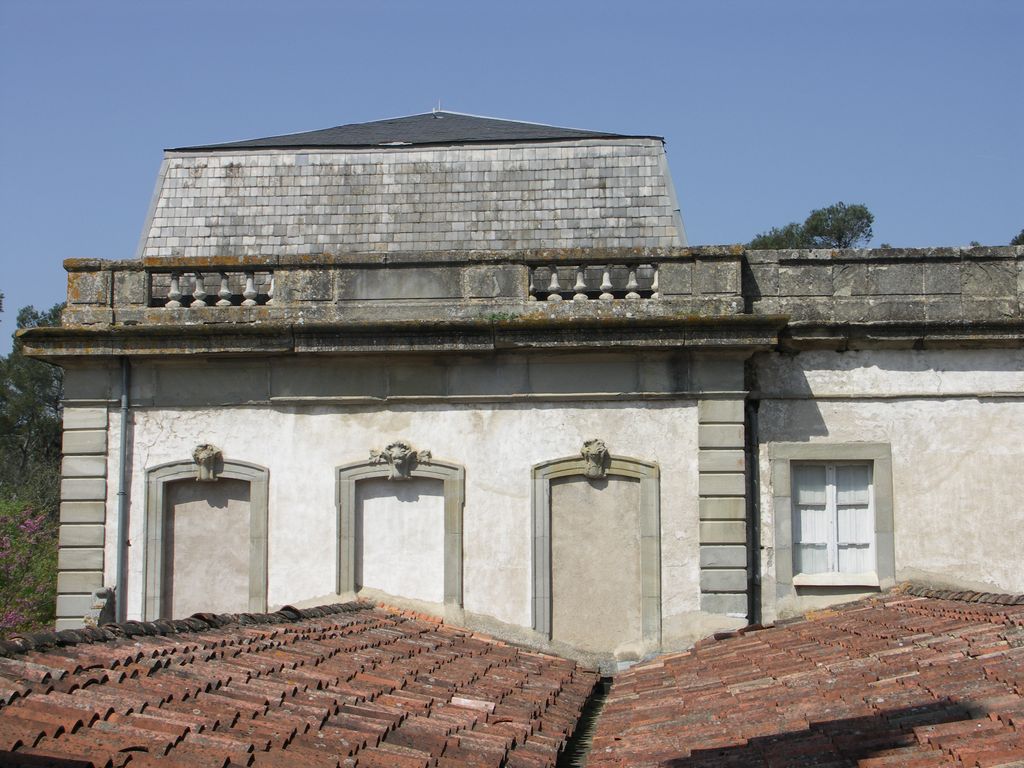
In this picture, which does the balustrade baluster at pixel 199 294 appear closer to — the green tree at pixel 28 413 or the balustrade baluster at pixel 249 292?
the balustrade baluster at pixel 249 292

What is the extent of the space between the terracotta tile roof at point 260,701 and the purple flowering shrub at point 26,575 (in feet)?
41.5

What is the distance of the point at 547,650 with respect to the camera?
12.0 m

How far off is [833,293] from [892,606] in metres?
3.17

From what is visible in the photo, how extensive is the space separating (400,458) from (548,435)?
4.76 feet

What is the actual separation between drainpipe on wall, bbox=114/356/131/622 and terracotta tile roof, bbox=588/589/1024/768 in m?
5.11

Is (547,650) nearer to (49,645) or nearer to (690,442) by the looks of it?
(690,442)

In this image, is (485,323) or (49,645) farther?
(485,323)

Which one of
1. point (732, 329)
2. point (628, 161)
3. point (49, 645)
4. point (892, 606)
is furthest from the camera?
point (628, 161)

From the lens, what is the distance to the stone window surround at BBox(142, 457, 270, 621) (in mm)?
12469

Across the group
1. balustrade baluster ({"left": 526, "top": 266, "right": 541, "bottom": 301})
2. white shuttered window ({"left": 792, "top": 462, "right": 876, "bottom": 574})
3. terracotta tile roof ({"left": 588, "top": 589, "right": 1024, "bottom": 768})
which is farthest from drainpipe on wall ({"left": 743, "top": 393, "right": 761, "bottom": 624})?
balustrade baluster ({"left": 526, "top": 266, "right": 541, "bottom": 301})

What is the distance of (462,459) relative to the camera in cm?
1238

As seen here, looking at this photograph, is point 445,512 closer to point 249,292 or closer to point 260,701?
point 249,292

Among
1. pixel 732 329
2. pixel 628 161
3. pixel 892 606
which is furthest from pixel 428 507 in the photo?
pixel 628 161

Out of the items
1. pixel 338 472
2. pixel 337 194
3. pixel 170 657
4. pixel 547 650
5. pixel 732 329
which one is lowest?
pixel 547 650
